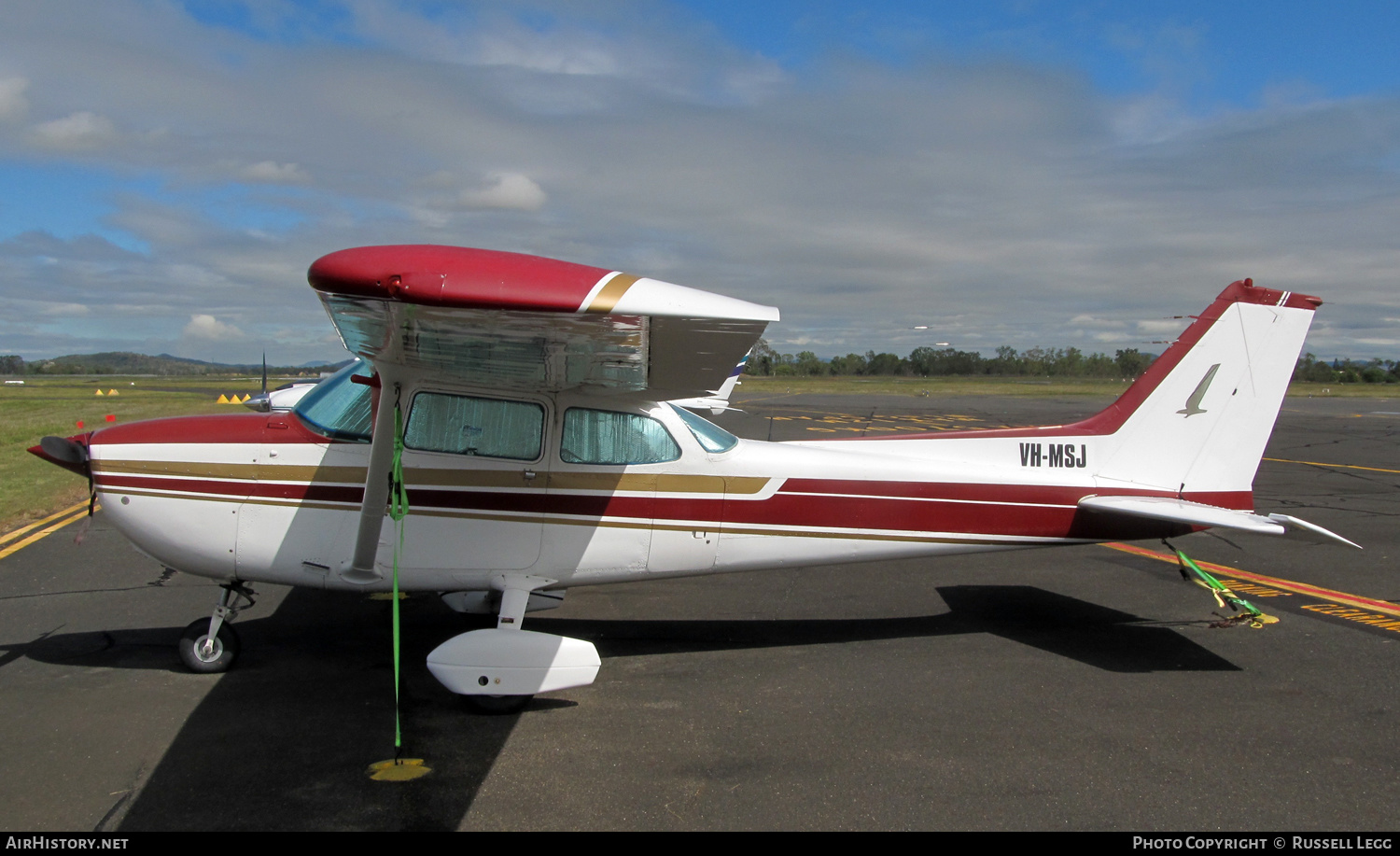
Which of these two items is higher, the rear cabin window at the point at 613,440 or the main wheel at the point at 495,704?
the rear cabin window at the point at 613,440

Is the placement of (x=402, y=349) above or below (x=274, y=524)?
above

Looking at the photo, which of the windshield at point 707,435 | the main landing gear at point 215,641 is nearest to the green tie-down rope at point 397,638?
the main landing gear at point 215,641

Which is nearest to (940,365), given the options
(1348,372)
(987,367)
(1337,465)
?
(987,367)

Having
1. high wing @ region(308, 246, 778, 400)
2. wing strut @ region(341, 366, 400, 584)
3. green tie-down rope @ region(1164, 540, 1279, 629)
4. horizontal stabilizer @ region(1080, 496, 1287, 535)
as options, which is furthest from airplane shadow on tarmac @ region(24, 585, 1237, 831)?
high wing @ region(308, 246, 778, 400)

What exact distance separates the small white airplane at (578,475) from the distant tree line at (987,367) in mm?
59531

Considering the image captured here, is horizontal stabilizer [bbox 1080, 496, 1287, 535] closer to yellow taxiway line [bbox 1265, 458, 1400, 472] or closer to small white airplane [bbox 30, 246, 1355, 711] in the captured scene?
small white airplane [bbox 30, 246, 1355, 711]

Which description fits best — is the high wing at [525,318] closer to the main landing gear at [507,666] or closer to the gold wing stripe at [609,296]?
the gold wing stripe at [609,296]

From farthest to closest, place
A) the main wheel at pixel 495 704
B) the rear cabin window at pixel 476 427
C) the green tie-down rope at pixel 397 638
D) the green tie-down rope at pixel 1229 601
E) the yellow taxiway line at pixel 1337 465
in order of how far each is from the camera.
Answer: the yellow taxiway line at pixel 1337 465, the green tie-down rope at pixel 1229 601, the rear cabin window at pixel 476 427, the main wheel at pixel 495 704, the green tie-down rope at pixel 397 638

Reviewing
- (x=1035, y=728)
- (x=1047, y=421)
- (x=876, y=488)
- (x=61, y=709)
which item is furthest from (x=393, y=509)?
(x=1047, y=421)

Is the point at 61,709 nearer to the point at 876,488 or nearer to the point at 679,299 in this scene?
the point at 679,299

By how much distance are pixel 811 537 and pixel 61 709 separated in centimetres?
425

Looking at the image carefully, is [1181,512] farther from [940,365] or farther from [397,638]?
[940,365]

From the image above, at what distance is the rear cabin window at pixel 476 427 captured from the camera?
4.75 metres

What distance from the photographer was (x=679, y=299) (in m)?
2.99
